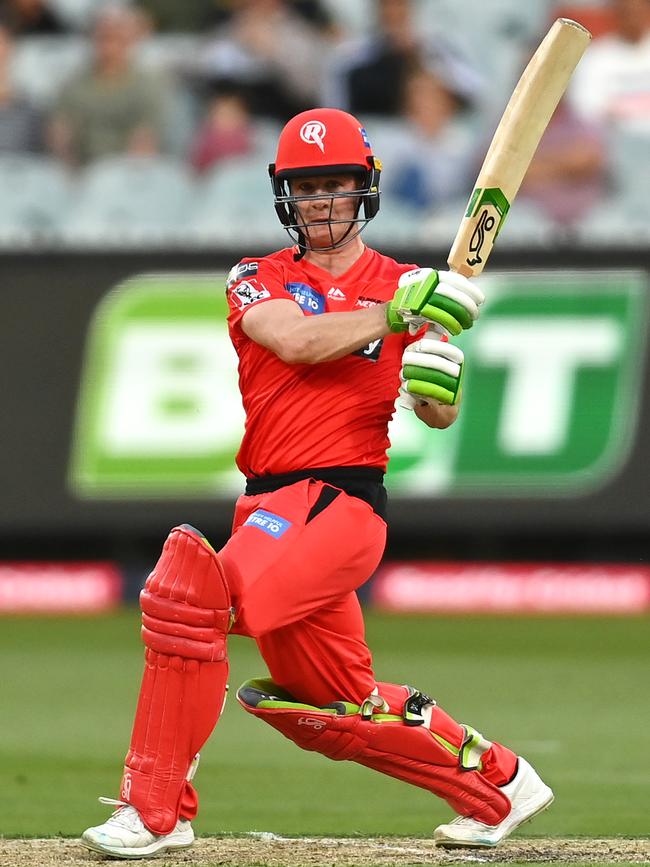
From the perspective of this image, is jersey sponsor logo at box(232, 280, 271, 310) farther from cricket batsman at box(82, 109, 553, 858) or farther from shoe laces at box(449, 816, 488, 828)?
shoe laces at box(449, 816, 488, 828)

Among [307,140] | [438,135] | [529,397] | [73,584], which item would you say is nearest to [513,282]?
[529,397]

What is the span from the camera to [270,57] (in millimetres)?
11414

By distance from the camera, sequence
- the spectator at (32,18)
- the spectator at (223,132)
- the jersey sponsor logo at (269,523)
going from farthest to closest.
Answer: the spectator at (32,18) → the spectator at (223,132) → the jersey sponsor logo at (269,523)

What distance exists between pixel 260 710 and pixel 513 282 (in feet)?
22.1

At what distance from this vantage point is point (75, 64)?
11484 mm

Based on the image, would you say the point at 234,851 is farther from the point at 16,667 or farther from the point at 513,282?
the point at 513,282

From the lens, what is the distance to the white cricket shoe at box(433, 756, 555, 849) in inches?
160

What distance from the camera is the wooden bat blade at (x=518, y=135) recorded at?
407 cm

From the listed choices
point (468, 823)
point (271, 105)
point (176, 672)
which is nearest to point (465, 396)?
point (271, 105)

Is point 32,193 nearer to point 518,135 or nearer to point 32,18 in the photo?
point 32,18

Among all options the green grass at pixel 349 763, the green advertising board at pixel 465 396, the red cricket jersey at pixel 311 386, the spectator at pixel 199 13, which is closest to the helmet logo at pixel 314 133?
the red cricket jersey at pixel 311 386

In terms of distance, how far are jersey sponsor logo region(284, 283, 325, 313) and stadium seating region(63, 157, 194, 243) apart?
23.7 ft

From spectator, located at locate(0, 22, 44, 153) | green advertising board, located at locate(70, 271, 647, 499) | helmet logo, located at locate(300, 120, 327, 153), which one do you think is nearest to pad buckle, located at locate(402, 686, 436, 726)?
helmet logo, located at locate(300, 120, 327, 153)

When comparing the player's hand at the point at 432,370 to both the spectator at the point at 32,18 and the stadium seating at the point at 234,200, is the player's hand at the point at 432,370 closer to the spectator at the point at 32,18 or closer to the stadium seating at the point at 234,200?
the stadium seating at the point at 234,200
